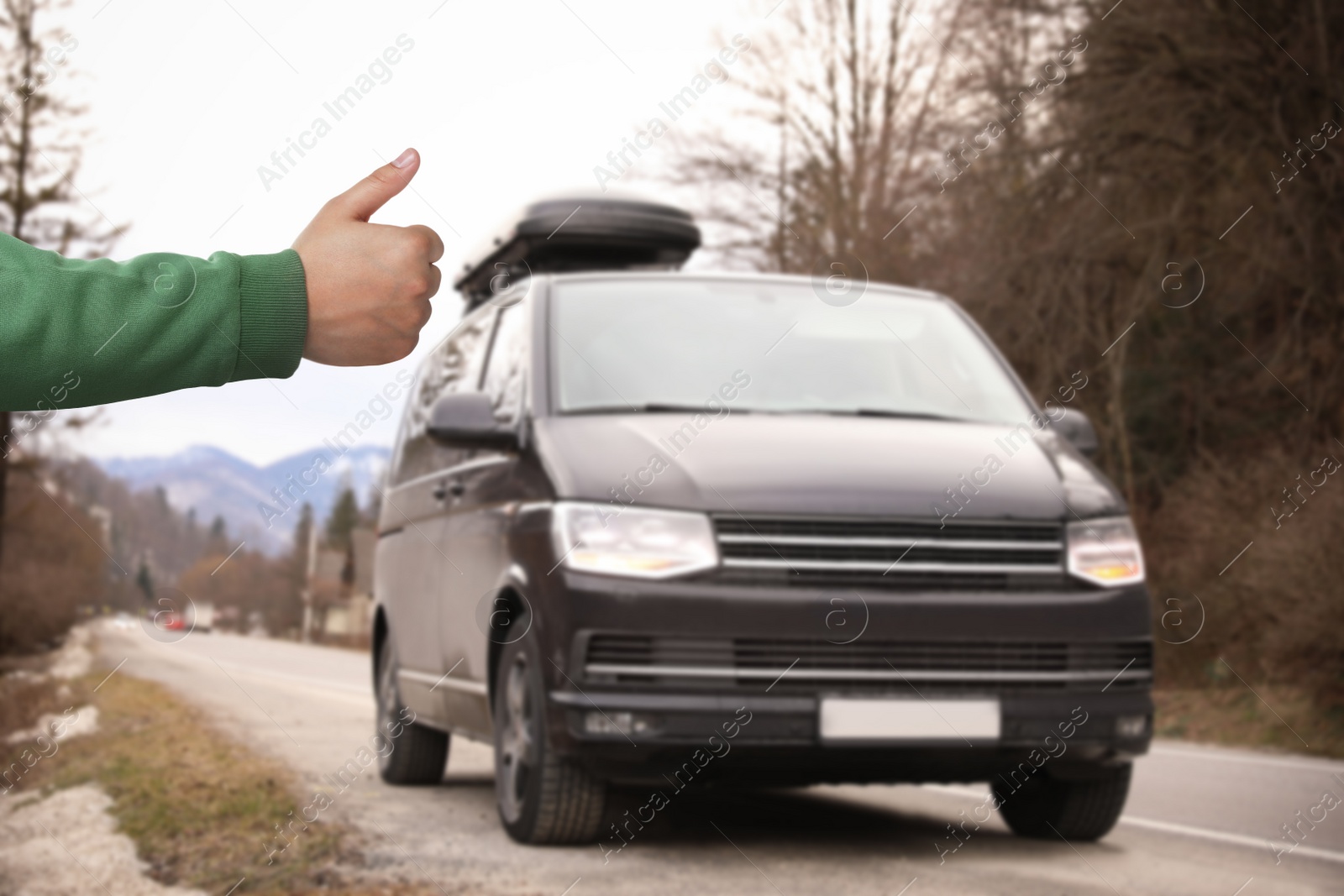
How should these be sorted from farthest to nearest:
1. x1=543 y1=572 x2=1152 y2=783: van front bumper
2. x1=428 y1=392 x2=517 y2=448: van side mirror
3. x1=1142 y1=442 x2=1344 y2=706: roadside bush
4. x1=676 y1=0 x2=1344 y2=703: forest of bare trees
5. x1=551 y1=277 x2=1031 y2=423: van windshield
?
x1=676 y1=0 x2=1344 y2=703: forest of bare trees → x1=1142 y1=442 x2=1344 y2=706: roadside bush → x1=551 y1=277 x2=1031 y2=423: van windshield → x1=428 y1=392 x2=517 y2=448: van side mirror → x1=543 y1=572 x2=1152 y2=783: van front bumper

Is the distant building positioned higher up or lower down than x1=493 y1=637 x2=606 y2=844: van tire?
lower down

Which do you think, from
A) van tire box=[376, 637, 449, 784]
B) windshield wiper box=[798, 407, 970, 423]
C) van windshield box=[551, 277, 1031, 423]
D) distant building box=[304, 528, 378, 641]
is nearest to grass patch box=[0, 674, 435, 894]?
van tire box=[376, 637, 449, 784]

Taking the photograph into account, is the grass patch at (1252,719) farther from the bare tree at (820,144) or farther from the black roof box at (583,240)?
the bare tree at (820,144)

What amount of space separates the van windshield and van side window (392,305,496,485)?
811mm

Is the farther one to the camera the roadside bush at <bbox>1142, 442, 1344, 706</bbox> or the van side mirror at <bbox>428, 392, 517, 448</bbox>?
the roadside bush at <bbox>1142, 442, 1344, 706</bbox>

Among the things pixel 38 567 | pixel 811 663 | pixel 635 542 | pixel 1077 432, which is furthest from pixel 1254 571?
pixel 38 567

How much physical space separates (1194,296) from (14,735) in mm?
12190

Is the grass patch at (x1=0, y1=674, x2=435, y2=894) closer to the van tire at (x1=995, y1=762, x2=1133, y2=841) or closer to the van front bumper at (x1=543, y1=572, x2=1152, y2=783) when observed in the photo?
the van front bumper at (x1=543, y1=572, x2=1152, y2=783)

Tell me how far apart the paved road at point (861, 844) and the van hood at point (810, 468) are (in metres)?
1.13

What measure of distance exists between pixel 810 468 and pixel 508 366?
173 cm

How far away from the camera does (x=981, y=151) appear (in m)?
17.2

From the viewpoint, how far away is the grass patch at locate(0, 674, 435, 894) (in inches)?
193

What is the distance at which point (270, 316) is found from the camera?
6.37 feet

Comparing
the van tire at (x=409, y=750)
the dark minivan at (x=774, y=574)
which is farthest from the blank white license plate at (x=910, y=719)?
the van tire at (x=409, y=750)
